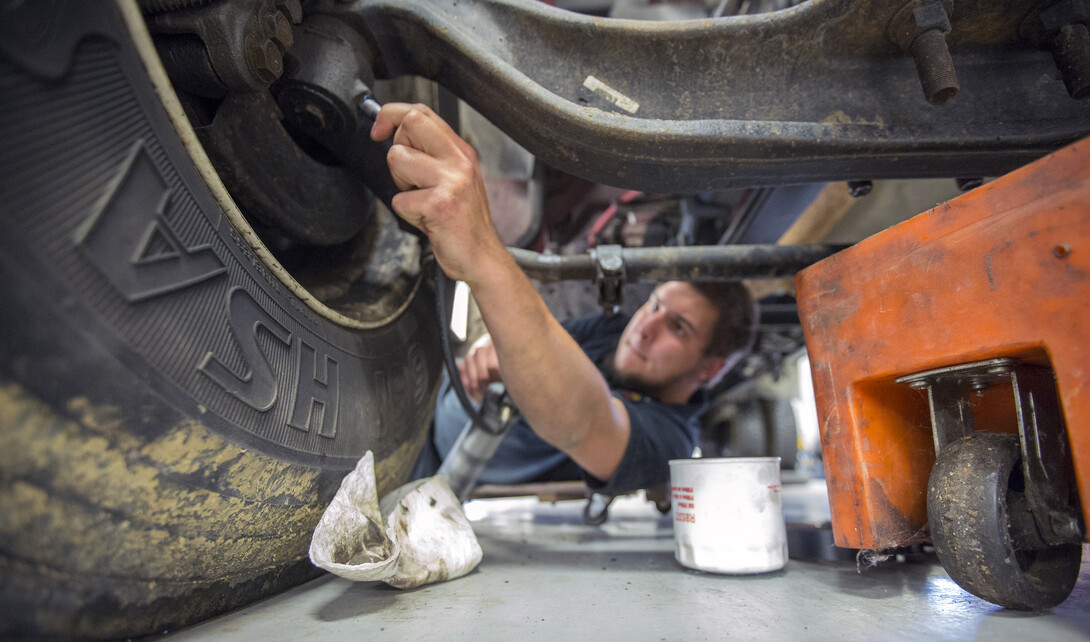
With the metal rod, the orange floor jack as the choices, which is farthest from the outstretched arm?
the orange floor jack

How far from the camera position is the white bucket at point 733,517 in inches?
27.5

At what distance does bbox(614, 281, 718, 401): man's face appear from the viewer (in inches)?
58.2

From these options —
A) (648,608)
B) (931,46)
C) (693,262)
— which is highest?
(931,46)

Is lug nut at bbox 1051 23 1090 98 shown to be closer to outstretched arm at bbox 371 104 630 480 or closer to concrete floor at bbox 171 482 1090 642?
concrete floor at bbox 171 482 1090 642

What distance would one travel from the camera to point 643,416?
122cm

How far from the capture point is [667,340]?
149 centimetres

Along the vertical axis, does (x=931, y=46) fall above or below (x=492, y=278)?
above

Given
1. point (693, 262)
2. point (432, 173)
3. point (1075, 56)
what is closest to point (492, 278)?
point (432, 173)

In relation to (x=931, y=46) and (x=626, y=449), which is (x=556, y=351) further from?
(x=931, y=46)

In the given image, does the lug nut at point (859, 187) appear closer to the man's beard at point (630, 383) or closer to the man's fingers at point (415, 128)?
the man's fingers at point (415, 128)

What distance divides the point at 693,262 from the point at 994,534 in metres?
0.52

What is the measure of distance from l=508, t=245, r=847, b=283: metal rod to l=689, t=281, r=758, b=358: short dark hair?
605 mm

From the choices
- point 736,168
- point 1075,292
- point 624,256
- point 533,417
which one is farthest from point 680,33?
point 533,417

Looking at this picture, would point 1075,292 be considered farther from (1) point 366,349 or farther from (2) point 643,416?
(2) point 643,416
